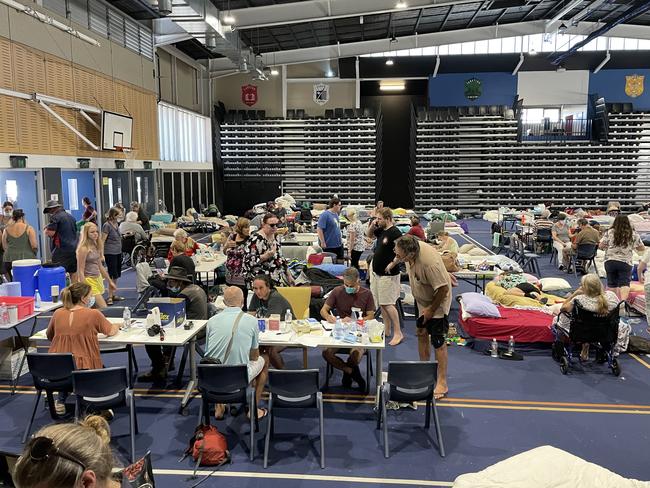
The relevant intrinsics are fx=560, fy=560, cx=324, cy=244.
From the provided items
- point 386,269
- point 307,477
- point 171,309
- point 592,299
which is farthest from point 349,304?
point 592,299

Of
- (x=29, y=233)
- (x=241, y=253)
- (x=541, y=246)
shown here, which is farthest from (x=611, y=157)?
(x=29, y=233)

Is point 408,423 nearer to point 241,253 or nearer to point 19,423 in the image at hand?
point 241,253

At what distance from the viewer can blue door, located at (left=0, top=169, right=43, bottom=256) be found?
11.3 m

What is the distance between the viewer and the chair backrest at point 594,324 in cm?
684

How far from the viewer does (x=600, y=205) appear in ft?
80.9

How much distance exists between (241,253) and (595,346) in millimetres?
4890

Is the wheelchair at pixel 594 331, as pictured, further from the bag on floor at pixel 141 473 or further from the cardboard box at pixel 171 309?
the bag on floor at pixel 141 473

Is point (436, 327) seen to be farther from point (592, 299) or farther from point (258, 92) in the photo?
point (258, 92)

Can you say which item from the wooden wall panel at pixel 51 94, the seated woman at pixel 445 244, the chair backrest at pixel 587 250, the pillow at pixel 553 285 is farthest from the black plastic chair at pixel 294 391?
the wooden wall panel at pixel 51 94

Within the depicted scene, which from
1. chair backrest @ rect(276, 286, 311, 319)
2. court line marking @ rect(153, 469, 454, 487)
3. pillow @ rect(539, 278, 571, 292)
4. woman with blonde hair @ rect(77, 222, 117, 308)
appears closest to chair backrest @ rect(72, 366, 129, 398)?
court line marking @ rect(153, 469, 454, 487)

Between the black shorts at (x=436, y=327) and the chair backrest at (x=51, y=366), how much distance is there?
11.5ft

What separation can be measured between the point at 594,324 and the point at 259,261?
4362mm

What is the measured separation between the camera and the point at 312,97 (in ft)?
86.6

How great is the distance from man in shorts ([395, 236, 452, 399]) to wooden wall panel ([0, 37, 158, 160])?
8890 millimetres
